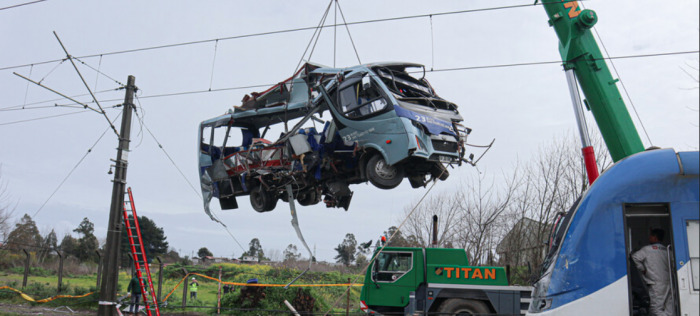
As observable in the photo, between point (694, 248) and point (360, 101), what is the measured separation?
18.4 feet

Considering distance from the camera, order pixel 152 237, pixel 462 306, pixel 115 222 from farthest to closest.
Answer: pixel 152 237, pixel 462 306, pixel 115 222

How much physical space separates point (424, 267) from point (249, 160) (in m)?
5.68

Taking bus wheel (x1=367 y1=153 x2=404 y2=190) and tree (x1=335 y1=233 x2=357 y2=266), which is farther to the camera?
tree (x1=335 y1=233 x2=357 y2=266)

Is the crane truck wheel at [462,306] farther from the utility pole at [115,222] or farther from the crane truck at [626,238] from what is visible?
the utility pole at [115,222]

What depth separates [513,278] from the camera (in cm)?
2123

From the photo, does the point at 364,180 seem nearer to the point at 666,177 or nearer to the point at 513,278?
the point at 666,177

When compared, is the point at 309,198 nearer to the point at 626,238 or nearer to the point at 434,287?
the point at 434,287

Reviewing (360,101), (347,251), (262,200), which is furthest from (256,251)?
(360,101)

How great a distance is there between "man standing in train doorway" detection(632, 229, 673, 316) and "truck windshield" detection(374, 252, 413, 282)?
8.06 metres

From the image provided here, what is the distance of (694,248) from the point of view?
6.64 metres

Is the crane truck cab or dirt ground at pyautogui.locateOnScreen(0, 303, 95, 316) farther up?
the crane truck cab

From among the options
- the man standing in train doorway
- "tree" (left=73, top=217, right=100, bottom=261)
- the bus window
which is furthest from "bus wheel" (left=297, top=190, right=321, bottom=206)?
"tree" (left=73, top=217, right=100, bottom=261)

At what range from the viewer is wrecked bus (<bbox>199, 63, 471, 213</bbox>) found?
30.7ft

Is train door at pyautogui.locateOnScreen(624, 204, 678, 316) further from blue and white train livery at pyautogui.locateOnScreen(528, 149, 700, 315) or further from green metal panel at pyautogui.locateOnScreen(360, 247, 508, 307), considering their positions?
green metal panel at pyautogui.locateOnScreen(360, 247, 508, 307)
